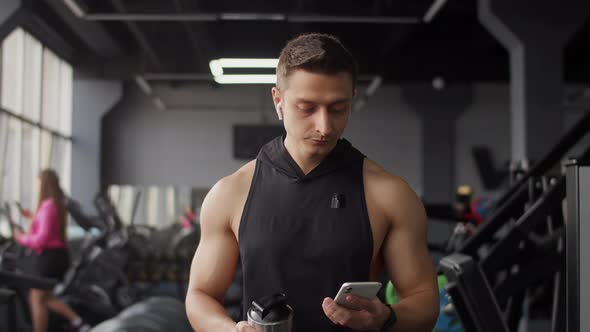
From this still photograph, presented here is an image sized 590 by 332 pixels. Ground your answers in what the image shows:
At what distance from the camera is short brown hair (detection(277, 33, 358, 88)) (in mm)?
1312

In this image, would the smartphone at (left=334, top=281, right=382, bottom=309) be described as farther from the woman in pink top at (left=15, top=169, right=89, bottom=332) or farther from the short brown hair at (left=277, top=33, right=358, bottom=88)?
the woman in pink top at (left=15, top=169, right=89, bottom=332)

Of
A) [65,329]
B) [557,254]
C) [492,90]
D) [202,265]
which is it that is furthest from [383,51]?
[202,265]

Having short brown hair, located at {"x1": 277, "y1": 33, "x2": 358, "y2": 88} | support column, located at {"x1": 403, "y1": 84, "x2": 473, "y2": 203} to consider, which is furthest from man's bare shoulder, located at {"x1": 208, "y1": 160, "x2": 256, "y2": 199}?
support column, located at {"x1": 403, "y1": 84, "x2": 473, "y2": 203}

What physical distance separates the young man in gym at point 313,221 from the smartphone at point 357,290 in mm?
128

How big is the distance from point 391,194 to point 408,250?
5.1 inches

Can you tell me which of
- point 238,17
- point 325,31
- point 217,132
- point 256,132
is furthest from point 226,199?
point 217,132

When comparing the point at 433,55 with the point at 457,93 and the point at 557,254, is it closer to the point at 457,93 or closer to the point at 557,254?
the point at 457,93

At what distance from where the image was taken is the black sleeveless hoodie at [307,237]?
53.7 inches

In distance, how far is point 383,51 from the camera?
365 inches

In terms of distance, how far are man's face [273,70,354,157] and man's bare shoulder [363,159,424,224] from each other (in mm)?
145

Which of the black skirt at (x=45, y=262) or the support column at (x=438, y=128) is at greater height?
the support column at (x=438, y=128)

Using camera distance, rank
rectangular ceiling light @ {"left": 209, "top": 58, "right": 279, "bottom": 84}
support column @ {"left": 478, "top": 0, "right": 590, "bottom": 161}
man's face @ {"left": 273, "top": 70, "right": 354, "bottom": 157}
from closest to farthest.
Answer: man's face @ {"left": 273, "top": 70, "right": 354, "bottom": 157} → rectangular ceiling light @ {"left": 209, "top": 58, "right": 279, "bottom": 84} → support column @ {"left": 478, "top": 0, "right": 590, "bottom": 161}

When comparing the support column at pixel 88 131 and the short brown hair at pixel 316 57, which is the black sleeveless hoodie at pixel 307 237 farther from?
the support column at pixel 88 131

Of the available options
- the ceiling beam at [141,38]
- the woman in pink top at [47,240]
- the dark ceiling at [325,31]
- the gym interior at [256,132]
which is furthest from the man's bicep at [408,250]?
the ceiling beam at [141,38]
